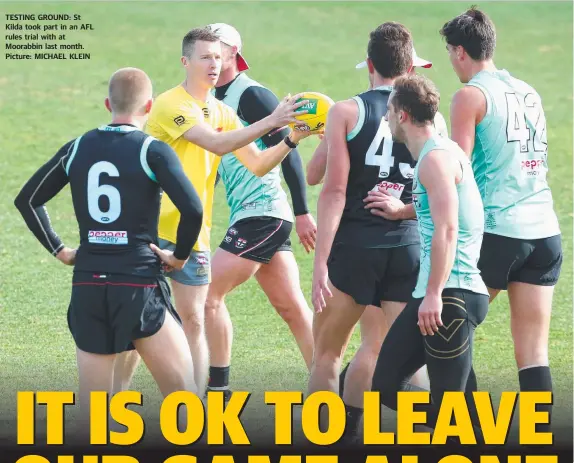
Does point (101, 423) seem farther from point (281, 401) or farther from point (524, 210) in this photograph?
point (524, 210)

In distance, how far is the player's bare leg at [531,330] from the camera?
7059 millimetres

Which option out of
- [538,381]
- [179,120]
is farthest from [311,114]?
[538,381]

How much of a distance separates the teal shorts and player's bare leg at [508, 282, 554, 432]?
1.83m

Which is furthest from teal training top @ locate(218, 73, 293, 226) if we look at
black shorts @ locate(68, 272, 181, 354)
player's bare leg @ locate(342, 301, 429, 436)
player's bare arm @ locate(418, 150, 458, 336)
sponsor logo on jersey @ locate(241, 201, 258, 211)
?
player's bare arm @ locate(418, 150, 458, 336)

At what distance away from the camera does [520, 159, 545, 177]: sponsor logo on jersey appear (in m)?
7.05

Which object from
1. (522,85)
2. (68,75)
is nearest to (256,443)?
(522,85)

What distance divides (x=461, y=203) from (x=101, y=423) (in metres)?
2.18

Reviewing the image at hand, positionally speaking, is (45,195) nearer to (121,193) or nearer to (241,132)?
(121,193)

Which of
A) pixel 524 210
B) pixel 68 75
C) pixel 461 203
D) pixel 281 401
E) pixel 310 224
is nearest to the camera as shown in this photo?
pixel 461 203

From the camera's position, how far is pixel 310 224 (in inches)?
329

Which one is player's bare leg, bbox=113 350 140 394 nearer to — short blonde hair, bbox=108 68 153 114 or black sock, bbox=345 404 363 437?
black sock, bbox=345 404 363 437

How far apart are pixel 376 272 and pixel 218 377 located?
1.94 m

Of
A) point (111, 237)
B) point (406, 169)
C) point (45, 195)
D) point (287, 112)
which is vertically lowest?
point (111, 237)

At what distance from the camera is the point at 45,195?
6562 millimetres
